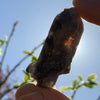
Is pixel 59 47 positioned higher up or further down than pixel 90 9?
further down

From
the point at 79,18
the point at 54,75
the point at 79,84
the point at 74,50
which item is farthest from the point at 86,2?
the point at 79,84

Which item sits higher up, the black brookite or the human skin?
the human skin

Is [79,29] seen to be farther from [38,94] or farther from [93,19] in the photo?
[38,94]

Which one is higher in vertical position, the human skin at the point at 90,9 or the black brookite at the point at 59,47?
the human skin at the point at 90,9
